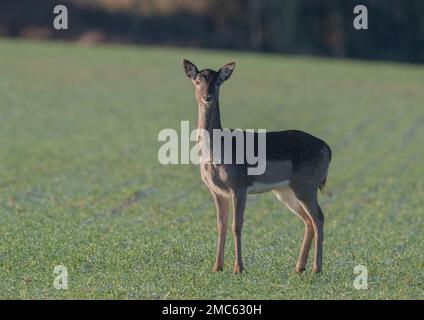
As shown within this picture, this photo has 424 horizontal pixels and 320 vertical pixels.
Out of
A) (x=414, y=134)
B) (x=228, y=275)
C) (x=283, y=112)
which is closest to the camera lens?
(x=228, y=275)

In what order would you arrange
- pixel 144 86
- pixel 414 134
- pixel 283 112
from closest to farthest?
pixel 414 134 < pixel 283 112 < pixel 144 86

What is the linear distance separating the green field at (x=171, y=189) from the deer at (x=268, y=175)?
0.40 meters

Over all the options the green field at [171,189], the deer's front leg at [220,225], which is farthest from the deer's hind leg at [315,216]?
the deer's front leg at [220,225]

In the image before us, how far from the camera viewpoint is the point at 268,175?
33.3 ft

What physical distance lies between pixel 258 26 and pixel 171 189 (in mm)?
37894

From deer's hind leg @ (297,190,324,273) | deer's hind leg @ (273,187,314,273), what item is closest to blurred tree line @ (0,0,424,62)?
deer's hind leg @ (273,187,314,273)

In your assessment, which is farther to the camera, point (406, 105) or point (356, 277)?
point (406, 105)

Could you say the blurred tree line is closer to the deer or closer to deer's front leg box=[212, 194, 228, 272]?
the deer

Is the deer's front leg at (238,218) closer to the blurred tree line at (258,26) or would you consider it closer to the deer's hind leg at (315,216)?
the deer's hind leg at (315,216)

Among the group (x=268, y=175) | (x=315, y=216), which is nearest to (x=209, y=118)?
(x=268, y=175)

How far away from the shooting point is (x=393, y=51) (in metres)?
54.7

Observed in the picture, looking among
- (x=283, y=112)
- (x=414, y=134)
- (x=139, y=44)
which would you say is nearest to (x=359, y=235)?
(x=414, y=134)

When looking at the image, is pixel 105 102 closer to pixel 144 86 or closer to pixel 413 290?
pixel 144 86

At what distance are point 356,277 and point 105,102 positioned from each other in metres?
21.8
